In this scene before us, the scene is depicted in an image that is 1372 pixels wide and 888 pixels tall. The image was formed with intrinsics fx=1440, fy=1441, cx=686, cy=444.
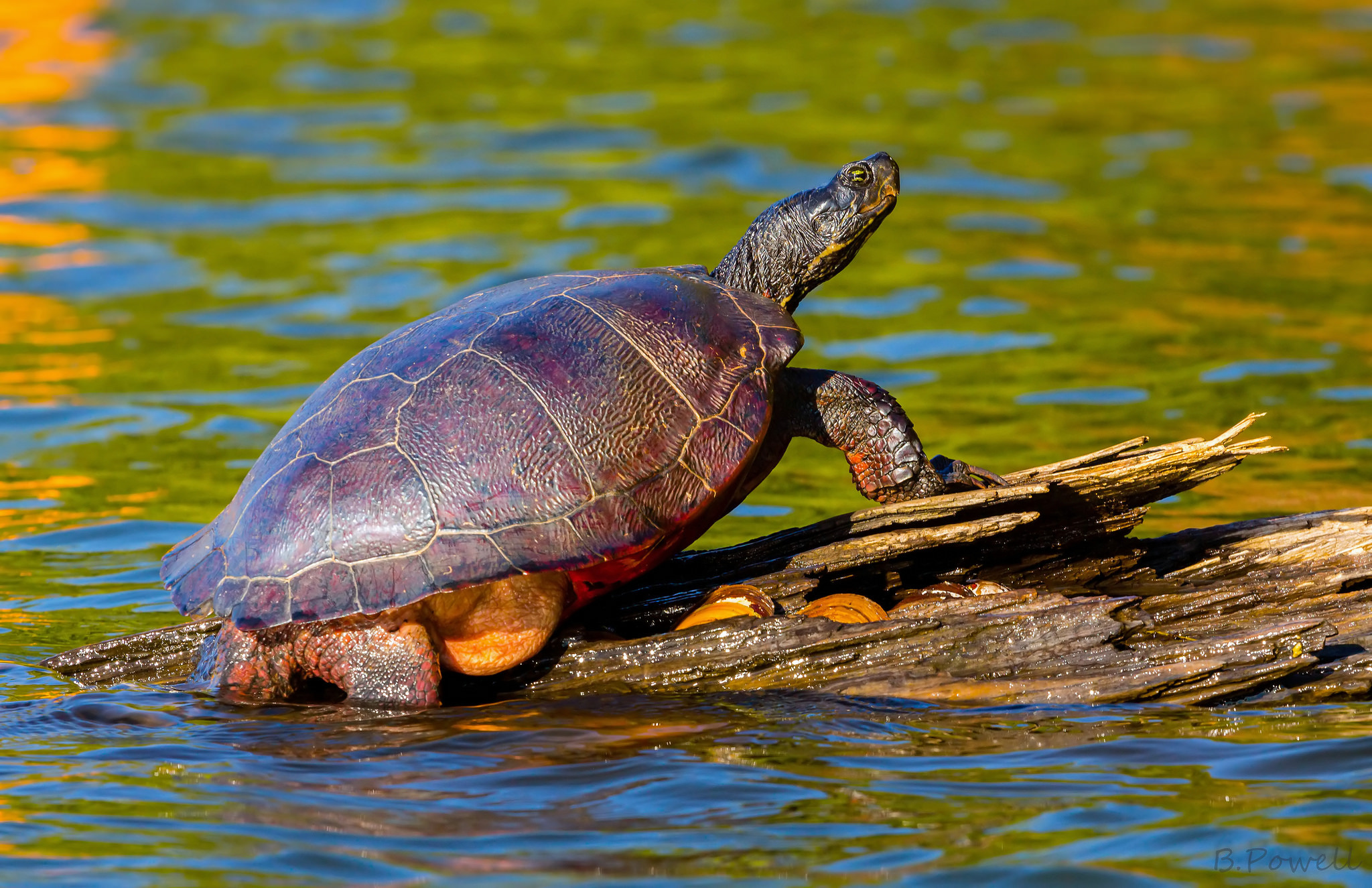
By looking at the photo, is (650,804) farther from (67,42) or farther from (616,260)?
(67,42)

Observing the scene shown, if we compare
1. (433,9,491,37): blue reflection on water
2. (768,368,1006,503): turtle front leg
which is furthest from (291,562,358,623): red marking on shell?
(433,9,491,37): blue reflection on water

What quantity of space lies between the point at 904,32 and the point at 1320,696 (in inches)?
650

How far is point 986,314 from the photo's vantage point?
36.1 feet

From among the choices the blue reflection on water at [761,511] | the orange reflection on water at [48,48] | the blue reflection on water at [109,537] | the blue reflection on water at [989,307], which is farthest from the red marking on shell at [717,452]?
the orange reflection on water at [48,48]

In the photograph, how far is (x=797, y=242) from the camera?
19.0ft

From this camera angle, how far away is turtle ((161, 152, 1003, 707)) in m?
4.68

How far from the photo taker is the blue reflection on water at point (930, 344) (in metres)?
10.3

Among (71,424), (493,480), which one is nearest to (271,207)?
(71,424)

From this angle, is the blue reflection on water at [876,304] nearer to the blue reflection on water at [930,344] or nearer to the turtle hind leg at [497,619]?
the blue reflection on water at [930,344]

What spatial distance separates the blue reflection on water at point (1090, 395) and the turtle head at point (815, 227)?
370 centimetres

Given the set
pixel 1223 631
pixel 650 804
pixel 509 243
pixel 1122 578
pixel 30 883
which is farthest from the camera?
pixel 509 243

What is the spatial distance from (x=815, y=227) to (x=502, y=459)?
5.87 feet

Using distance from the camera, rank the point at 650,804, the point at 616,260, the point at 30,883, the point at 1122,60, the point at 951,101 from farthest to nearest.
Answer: the point at 1122,60
the point at 951,101
the point at 616,260
the point at 650,804
the point at 30,883

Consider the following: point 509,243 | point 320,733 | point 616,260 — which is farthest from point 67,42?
point 320,733
